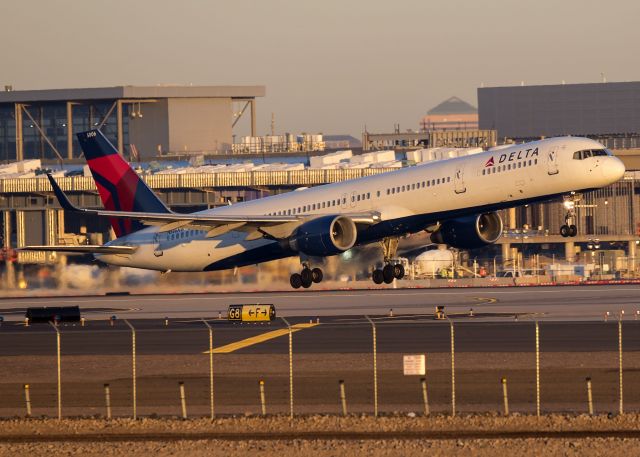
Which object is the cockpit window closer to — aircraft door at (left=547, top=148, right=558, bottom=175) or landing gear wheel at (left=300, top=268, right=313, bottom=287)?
aircraft door at (left=547, top=148, right=558, bottom=175)

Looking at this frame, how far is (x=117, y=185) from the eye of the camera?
82312 millimetres

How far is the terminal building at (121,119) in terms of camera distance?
609 ft

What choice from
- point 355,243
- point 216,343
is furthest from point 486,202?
point 216,343

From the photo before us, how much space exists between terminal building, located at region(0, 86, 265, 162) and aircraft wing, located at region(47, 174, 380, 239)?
11061 cm

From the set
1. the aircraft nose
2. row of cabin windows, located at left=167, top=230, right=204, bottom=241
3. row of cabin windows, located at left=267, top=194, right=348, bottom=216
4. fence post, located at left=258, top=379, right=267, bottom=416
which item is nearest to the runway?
row of cabin windows, located at left=267, top=194, right=348, bottom=216

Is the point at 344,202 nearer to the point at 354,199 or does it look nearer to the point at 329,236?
the point at 354,199

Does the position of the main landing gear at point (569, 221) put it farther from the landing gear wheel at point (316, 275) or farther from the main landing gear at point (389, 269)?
the landing gear wheel at point (316, 275)

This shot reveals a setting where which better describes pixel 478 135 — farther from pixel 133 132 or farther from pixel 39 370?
pixel 39 370

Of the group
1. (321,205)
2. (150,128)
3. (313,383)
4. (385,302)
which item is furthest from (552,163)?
(150,128)

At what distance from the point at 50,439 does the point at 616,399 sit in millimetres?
17723

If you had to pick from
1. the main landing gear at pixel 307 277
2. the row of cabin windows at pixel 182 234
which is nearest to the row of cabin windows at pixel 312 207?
the main landing gear at pixel 307 277

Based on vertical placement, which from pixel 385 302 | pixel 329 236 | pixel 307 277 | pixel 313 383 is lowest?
pixel 313 383

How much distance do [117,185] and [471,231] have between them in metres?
23.7

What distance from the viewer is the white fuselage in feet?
206
